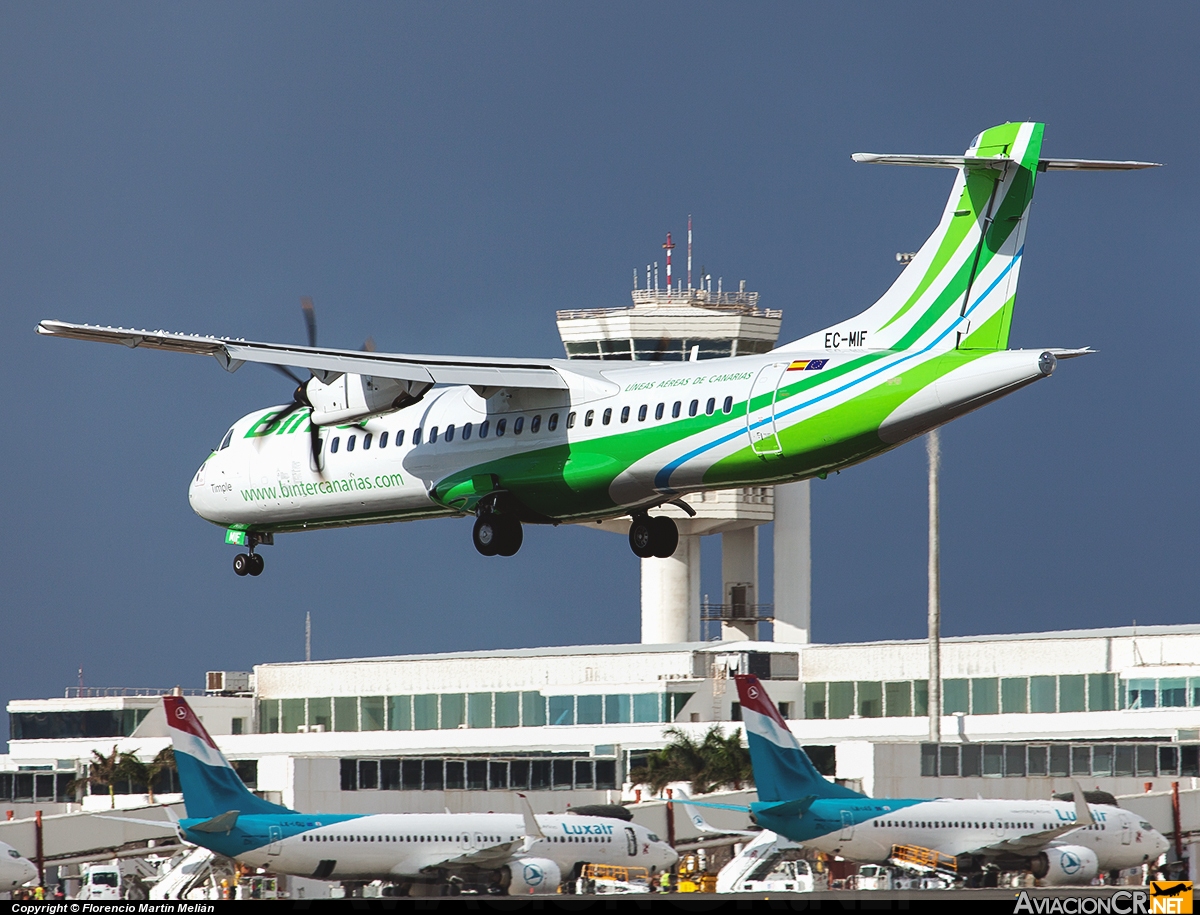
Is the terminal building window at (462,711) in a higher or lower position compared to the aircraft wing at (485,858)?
higher

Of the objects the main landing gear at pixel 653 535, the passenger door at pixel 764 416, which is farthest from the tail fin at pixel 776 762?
the passenger door at pixel 764 416

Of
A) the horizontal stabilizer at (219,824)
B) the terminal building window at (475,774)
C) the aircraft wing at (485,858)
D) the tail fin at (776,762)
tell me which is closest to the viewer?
the horizontal stabilizer at (219,824)

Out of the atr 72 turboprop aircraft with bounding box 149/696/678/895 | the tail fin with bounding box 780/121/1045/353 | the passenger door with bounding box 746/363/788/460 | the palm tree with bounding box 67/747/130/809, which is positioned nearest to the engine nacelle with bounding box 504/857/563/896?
the atr 72 turboprop aircraft with bounding box 149/696/678/895

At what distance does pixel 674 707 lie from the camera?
82.8 metres

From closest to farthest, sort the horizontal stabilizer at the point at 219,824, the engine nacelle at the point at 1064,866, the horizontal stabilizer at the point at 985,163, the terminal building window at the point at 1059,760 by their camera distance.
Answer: the horizontal stabilizer at the point at 985,163, the horizontal stabilizer at the point at 219,824, the engine nacelle at the point at 1064,866, the terminal building window at the point at 1059,760

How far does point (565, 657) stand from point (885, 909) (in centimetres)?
5433

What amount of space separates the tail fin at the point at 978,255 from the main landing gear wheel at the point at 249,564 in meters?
14.5

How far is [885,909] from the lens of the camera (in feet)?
111

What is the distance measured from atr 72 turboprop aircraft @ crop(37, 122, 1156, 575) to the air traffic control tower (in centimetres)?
5474

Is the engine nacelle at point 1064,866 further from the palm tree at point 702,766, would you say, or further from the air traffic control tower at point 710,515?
the air traffic control tower at point 710,515

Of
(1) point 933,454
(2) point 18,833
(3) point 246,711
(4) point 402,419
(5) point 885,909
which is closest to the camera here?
(5) point 885,909

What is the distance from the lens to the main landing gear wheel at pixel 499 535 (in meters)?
35.7

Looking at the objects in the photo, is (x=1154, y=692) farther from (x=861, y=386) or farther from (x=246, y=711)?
(x=861, y=386)

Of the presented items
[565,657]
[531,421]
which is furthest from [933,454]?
[531,421]
